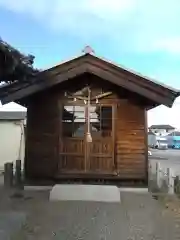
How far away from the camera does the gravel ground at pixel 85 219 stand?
768 cm

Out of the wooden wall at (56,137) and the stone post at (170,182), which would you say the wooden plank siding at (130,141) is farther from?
the stone post at (170,182)

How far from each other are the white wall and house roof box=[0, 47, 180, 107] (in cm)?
1028

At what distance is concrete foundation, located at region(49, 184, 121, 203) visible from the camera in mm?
11664

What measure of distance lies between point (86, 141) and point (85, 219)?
4.48 m

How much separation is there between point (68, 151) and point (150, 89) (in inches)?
126

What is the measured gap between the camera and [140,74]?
12.9 metres

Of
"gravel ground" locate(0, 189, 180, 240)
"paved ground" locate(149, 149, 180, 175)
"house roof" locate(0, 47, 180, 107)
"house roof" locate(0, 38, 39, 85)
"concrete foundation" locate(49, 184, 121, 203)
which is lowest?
"gravel ground" locate(0, 189, 180, 240)

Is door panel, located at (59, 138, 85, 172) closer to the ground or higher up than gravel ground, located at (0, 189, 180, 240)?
higher up

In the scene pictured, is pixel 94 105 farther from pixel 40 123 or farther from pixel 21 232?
pixel 21 232

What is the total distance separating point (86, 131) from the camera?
43.9 ft

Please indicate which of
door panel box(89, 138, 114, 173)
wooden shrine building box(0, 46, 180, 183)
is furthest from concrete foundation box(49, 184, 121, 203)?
door panel box(89, 138, 114, 173)

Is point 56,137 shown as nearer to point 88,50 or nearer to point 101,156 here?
point 101,156

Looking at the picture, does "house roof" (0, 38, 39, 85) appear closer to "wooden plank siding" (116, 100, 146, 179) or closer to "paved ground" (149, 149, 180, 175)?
"wooden plank siding" (116, 100, 146, 179)

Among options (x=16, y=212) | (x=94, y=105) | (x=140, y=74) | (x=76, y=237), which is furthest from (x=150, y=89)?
(x=76, y=237)
